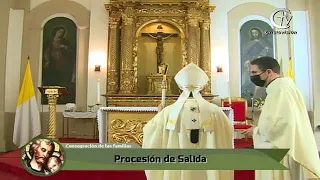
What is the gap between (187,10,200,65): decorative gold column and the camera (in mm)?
9414

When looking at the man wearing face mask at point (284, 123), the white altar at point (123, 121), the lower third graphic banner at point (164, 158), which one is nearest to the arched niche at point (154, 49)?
the white altar at point (123, 121)

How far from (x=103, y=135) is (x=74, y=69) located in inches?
157

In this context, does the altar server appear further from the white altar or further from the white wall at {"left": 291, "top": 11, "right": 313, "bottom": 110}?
the white wall at {"left": 291, "top": 11, "right": 313, "bottom": 110}

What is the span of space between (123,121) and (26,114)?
371 centimetres

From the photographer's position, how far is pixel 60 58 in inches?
388

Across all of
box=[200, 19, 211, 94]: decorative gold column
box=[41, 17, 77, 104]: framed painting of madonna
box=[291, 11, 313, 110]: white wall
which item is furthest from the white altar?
box=[291, 11, 313, 110]: white wall

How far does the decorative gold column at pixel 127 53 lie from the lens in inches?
365

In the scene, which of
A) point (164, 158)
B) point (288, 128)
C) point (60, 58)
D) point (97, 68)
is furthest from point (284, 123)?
point (60, 58)

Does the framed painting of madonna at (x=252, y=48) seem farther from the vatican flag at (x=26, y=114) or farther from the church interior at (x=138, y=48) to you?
the vatican flag at (x=26, y=114)

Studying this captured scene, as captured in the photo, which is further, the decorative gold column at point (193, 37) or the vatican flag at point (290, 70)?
the decorative gold column at point (193, 37)

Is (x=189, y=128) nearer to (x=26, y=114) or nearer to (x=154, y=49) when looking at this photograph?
(x=154, y=49)

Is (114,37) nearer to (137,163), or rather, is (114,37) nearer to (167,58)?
(167,58)

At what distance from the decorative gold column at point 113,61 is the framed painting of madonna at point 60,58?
111 cm

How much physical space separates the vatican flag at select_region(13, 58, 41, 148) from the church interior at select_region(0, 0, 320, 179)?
1.29 ft
